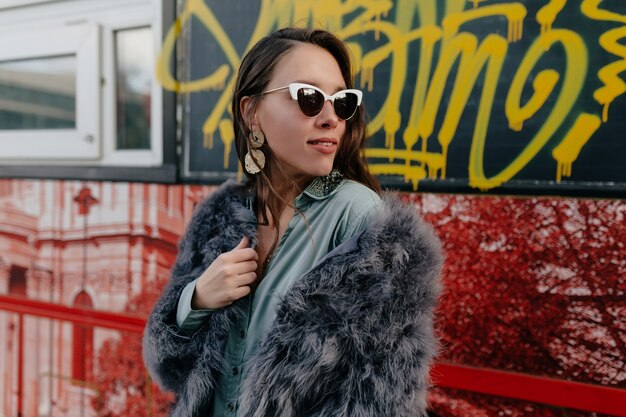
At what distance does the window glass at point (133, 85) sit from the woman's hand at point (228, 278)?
1248 mm

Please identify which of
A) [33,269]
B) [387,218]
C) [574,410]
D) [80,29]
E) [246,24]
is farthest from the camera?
[33,269]

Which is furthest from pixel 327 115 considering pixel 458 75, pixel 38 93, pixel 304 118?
pixel 38 93

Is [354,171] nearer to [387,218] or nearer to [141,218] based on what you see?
[387,218]

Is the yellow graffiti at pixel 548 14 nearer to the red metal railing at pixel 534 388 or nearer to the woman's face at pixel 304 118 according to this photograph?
the woman's face at pixel 304 118

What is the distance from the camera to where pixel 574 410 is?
1.72 meters

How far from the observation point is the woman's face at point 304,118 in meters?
1.38

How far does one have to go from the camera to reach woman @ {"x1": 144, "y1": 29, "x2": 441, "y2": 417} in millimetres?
1278

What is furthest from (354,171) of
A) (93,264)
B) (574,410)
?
(93,264)

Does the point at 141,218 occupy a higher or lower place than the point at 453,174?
lower

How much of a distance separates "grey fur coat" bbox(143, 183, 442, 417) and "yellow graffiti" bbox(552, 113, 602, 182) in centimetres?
60

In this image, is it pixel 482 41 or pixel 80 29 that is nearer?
pixel 482 41

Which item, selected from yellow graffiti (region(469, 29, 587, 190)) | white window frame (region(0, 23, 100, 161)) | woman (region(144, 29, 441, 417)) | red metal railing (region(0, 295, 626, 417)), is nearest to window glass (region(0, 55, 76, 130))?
white window frame (region(0, 23, 100, 161))

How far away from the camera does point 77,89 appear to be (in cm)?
270

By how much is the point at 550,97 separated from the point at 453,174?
14.2 inches
